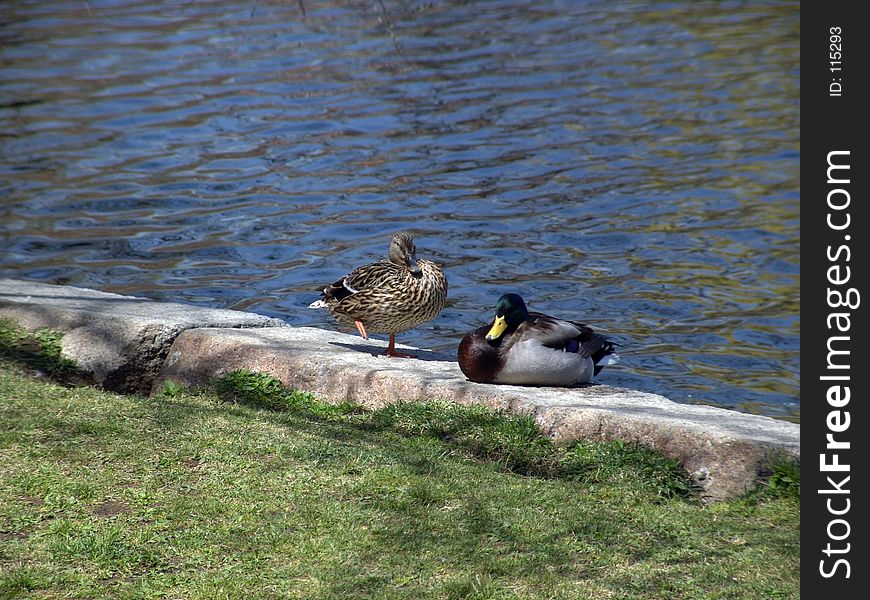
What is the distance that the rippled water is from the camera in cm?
943

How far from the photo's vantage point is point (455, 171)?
42.8 feet

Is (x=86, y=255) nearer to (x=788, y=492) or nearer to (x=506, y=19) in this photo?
(x=788, y=492)

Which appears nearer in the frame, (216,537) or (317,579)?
(317,579)

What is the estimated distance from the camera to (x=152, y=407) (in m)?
5.88

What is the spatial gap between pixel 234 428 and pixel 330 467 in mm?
684

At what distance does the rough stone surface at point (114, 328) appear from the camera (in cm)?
674

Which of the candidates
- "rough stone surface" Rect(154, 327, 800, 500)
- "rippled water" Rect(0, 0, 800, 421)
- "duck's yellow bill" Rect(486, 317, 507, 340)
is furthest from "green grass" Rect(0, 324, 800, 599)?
"rippled water" Rect(0, 0, 800, 421)

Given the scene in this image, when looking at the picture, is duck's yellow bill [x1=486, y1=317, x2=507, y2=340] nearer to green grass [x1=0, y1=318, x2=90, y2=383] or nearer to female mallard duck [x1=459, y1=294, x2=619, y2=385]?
female mallard duck [x1=459, y1=294, x2=619, y2=385]

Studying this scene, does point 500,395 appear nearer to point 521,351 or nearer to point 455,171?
point 521,351

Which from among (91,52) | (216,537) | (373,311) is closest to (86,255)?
(373,311)

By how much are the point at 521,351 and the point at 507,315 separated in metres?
0.24

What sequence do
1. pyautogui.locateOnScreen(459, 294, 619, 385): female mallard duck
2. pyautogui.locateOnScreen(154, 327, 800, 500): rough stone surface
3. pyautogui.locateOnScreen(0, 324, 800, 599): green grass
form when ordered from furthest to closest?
1. pyautogui.locateOnScreen(459, 294, 619, 385): female mallard duck
2. pyautogui.locateOnScreen(154, 327, 800, 500): rough stone surface
3. pyautogui.locateOnScreen(0, 324, 800, 599): green grass

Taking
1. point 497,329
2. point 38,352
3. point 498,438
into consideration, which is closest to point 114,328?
point 38,352

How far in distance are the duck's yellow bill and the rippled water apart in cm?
168
